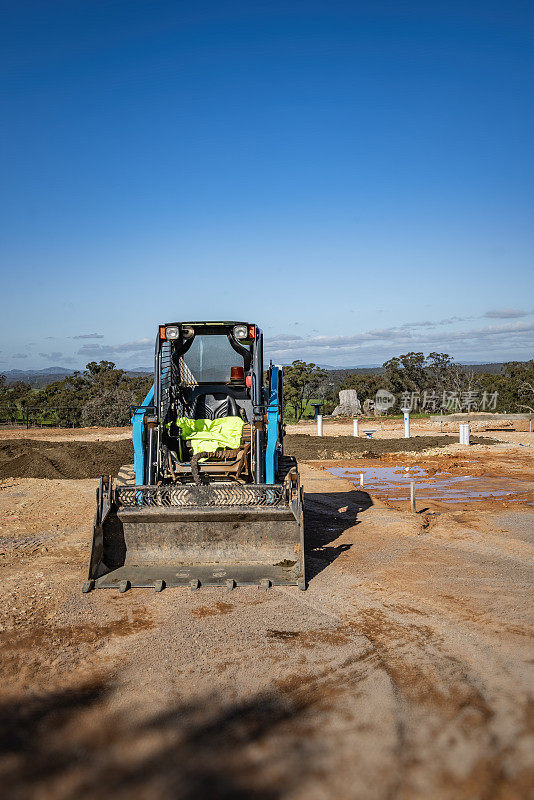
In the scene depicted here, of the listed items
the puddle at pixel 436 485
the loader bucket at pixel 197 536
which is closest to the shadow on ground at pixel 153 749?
the loader bucket at pixel 197 536

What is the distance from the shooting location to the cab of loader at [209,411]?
820 centimetres

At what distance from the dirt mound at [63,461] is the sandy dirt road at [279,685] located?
30.1 feet

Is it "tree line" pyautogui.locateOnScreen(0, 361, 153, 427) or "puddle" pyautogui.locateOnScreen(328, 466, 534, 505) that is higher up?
"tree line" pyautogui.locateOnScreen(0, 361, 153, 427)

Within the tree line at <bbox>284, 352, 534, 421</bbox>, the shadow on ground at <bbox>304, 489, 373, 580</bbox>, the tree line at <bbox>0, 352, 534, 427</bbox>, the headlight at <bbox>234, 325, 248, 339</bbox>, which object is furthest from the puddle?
the tree line at <bbox>284, 352, 534, 421</bbox>

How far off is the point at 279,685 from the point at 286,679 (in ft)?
0.36

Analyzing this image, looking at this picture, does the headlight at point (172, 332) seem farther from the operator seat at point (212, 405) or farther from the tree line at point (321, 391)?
the tree line at point (321, 391)

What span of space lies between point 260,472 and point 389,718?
14.5 ft

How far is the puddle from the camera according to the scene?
43.0 ft

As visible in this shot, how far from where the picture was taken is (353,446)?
75.9ft

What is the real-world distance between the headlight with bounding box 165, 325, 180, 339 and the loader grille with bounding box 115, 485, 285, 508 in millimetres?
2267

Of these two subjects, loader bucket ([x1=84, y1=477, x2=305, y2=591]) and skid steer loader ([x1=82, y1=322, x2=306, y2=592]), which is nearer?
skid steer loader ([x1=82, y1=322, x2=306, y2=592])

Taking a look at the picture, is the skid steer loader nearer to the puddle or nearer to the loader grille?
the loader grille

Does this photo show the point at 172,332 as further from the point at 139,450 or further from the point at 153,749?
the point at 153,749

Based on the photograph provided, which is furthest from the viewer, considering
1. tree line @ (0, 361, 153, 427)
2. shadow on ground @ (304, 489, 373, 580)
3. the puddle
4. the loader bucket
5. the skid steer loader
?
tree line @ (0, 361, 153, 427)
